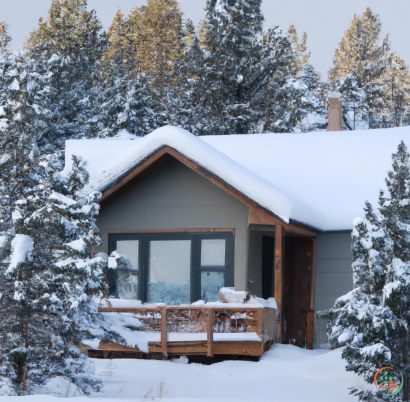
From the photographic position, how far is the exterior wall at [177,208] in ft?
49.3

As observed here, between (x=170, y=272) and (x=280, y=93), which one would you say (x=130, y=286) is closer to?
(x=170, y=272)

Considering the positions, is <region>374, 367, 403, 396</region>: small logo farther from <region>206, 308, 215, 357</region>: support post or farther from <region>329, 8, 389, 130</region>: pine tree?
<region>329, 8, 389, 130</region>: pine tree

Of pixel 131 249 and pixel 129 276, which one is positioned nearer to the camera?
pixel 129 276

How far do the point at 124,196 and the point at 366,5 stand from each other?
141 ft

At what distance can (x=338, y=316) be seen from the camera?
928cm

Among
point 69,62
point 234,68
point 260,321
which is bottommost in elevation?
point 260,321

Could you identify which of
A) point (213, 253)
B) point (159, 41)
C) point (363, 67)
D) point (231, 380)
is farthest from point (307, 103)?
point (231, 380)

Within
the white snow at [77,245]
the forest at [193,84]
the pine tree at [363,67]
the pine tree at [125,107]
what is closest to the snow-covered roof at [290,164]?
the white snow at [77,245]

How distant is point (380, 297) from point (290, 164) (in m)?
8.66

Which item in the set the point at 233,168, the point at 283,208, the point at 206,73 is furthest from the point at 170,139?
the point at 206,73

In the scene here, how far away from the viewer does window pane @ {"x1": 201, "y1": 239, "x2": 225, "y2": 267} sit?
15117 mm

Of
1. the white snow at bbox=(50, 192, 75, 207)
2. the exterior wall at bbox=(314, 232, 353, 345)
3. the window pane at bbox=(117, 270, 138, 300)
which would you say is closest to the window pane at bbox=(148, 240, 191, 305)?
the window pane at bbox=(117, 270, 138, 300)

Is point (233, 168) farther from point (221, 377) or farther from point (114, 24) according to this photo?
point (114, 24)

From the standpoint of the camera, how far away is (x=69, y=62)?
40.8 metres
